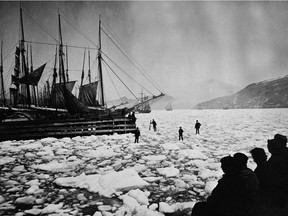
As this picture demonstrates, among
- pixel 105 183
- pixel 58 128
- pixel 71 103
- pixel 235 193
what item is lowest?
pixel 105 183

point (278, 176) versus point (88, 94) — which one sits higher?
point (88, 94)

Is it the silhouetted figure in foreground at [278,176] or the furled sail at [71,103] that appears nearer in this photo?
the silhouetted figure in foreground at [278,176]

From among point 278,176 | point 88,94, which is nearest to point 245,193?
point 278,176

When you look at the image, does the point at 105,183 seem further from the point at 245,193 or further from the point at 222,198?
the point at 245,193

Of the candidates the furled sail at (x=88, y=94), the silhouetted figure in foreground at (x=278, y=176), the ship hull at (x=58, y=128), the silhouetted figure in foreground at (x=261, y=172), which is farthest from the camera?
the furled sail at (x=88, y=94)

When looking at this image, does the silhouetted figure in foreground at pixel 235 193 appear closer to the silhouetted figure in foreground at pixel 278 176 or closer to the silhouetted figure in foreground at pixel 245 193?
the silhouetted figure in foreground at pixel 245 193

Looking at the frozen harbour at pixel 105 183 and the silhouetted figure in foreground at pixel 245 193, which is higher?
the silhouetted figure in foreground at pixel 245 193

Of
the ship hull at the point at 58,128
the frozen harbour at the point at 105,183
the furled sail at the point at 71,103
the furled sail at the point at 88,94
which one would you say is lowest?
the frozen harbour at the point at 105,183

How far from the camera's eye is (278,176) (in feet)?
8.71

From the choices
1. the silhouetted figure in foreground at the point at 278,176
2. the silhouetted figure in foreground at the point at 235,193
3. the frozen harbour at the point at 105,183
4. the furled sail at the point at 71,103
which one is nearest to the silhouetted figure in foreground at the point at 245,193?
the silhouetted figure in foreground at the point at 235,193

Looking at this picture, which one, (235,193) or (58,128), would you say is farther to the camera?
(58,128)

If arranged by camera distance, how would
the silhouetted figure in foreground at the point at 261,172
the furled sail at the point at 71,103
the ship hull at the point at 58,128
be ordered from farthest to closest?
the furled sail at the point at 71,103 < the ship hull at the point at 58,128 < the silhouetted figure in foreground at the point at 261,172

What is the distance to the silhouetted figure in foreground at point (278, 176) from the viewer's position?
8.27ft

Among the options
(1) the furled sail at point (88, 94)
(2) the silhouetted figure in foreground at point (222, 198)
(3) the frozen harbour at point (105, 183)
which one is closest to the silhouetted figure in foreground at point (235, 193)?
(2) the silhouetted figure in foreground at point (222, 198)
